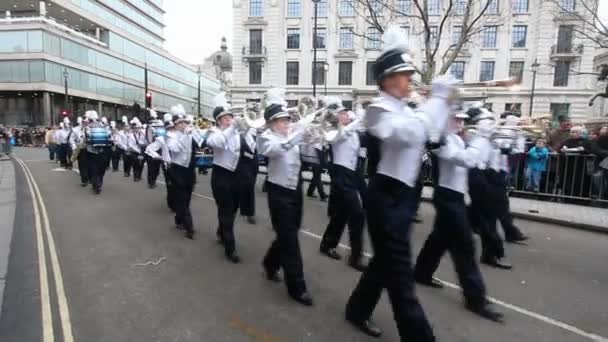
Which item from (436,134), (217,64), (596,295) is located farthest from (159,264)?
(217,64)

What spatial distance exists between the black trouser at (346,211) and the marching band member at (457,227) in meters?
0.89

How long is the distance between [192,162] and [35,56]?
4002cm

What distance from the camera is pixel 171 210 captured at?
26.2 feet

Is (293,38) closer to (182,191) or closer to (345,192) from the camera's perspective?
(182,191)

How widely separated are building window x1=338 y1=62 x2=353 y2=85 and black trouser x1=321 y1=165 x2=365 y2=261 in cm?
3719

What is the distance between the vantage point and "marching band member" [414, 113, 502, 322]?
3611 millimetres

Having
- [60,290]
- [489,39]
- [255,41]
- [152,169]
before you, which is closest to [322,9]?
[255,41]

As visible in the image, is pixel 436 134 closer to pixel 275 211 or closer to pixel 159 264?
pixel 275 211

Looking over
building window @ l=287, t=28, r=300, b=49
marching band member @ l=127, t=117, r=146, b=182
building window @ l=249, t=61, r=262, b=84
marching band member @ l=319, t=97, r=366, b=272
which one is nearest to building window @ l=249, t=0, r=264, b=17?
building window @ l=287, t=28, r=300, b=49

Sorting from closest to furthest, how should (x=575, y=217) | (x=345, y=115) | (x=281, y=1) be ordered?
1. (x=345, y=115)
2. (x=575, y=217)
3. (x=281, y=1)

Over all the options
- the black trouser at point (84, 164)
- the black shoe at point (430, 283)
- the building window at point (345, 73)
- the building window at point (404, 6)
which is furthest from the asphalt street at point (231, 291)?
the building window at point (345, 73)

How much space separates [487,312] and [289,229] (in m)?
1.97

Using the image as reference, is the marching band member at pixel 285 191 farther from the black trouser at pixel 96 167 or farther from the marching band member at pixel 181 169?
the black trouser at pixel 96 167

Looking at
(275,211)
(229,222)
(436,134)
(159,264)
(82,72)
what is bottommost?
(159,264)
